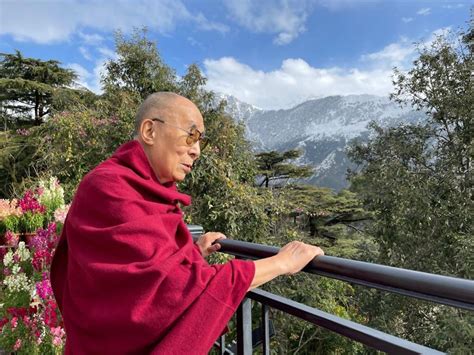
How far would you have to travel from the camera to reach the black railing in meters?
0.73

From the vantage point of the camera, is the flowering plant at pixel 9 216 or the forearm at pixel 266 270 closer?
the forearm at pixel 266 270

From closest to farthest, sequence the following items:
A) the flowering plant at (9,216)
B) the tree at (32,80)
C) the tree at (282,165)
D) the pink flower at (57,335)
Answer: the pink flower at (57,335) < the flowering plant at (9,216) < the tree at (32,80) < the tree at (282,165)

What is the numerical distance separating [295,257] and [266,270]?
10 centimetres

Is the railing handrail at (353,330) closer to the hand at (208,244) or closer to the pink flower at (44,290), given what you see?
the hand at (208,244)

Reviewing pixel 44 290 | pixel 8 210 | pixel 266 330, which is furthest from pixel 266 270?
pixel 8 210

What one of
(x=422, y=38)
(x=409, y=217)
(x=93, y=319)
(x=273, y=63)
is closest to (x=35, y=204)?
(x=93, y=319)

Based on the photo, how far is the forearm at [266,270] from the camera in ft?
3.34

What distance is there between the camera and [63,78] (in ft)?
60.1

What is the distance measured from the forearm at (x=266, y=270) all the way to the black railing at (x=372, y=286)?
0.09 metres

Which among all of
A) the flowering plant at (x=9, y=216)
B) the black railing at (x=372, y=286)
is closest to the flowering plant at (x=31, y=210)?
the flowering plant at (x=9, y=216)

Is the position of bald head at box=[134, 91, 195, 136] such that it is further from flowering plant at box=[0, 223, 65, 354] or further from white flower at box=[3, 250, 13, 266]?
white flower at box=[3, 250, 13, 266]

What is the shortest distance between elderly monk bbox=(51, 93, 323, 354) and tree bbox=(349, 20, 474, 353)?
7235mm

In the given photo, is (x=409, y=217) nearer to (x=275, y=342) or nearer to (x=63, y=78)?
(x=275, y=342)

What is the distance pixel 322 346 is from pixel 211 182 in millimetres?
3702
